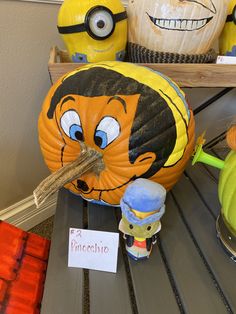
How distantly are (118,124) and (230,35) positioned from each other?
0.49m

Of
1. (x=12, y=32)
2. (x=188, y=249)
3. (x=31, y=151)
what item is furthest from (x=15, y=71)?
(x=188, y=249)

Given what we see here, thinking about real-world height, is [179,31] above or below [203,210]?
above

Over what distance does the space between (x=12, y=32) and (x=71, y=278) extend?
2.65ft

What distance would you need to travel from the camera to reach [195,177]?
88 centimetres

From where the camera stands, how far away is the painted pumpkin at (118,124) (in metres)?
0.58

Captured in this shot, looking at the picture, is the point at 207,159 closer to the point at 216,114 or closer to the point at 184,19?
the point at 184,19

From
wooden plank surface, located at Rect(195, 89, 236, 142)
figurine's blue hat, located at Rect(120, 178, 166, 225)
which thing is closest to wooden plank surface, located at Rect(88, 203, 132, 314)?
figurine's blue hat, located at Rect(120, 178, 166, 225)

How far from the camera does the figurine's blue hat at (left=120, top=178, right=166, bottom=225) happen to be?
1.60ft

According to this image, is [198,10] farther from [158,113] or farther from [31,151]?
[31,151]

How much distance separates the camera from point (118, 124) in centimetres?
58

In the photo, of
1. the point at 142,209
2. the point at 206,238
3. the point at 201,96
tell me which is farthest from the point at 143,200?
the point at 201,96

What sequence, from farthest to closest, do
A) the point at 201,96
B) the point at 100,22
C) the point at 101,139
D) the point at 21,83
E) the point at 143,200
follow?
the point at 201,96
the point at 21,83
the point at 100,22
the point at 101,139
the point at 143,200

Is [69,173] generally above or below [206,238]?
above

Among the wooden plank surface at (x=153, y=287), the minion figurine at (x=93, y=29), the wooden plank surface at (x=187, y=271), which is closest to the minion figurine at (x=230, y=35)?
the minion figurine at (x=93, y=29)
